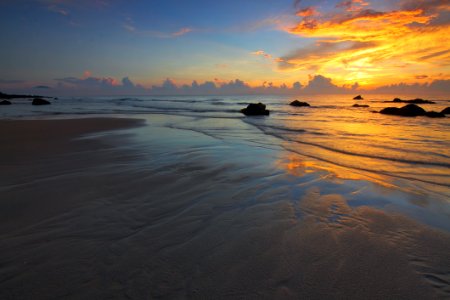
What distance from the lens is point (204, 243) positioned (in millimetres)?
2904

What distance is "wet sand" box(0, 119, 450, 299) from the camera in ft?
7.20

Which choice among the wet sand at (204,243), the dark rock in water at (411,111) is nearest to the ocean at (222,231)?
the wet sand at (204,243)

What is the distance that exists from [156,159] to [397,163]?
6.91m

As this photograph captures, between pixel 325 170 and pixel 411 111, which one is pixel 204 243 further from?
pixel 411 111

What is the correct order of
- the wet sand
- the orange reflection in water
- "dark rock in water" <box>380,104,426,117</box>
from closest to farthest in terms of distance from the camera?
the wet sand → the orange reflection in water → "dark rock in water" <box>380,104,426,117</box>

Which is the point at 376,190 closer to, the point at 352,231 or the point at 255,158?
the point at 352,231

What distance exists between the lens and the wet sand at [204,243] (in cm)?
219

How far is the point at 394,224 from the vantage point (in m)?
3.45

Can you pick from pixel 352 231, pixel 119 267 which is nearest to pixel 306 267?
pixel 352 231

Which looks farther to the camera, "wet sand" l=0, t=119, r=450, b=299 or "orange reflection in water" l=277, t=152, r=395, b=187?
"orange reflection in water" l=277, t=152, r=395, b=187

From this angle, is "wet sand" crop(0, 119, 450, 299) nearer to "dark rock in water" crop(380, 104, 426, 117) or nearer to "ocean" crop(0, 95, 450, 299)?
"ocean" crop(0, 95, 450, 299)

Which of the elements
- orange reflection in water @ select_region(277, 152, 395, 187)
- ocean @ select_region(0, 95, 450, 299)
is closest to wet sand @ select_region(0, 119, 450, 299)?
ocean @ select_region(0, 95, 450, 299)

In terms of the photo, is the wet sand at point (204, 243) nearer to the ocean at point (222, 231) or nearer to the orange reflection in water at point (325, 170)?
the ocean at point (222, 231)

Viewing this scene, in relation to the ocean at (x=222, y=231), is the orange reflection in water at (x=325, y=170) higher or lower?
higher
